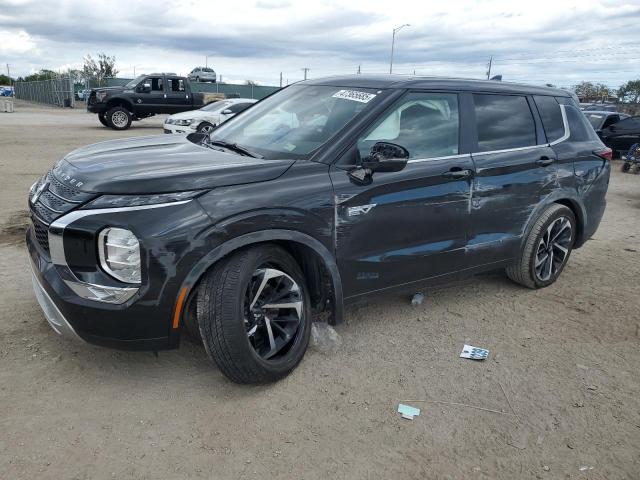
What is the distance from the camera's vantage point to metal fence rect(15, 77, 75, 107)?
38.2m

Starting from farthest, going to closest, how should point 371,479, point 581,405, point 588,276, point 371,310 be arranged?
1. point 588,276
2. point 371,310
3. point 581,405
4. point 371,479

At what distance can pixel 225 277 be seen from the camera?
296 centimetres

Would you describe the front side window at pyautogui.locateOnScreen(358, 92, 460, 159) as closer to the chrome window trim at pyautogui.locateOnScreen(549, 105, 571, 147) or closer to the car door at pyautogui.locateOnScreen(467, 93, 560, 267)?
the car door at pyautogui.locateOnScreen(467, 93, 560, 267)

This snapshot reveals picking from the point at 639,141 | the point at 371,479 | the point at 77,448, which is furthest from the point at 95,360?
the point at 639,141

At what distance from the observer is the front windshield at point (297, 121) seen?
3598mm

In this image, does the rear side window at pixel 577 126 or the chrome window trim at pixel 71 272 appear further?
the rear side window at pixel 577 126

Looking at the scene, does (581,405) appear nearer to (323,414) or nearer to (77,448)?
(323,414)

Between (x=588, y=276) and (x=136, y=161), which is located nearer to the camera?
(x=136, y=161)

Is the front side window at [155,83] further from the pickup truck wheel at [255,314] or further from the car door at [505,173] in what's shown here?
the pickup truck wheel at [255,314]

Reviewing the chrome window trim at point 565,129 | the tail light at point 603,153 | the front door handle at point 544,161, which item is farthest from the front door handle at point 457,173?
the tail light at point 603,153

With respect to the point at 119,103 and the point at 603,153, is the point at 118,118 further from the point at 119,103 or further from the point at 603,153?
the point at 603,153

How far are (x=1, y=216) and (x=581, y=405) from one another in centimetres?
632

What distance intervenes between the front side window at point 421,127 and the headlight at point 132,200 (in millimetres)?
1247

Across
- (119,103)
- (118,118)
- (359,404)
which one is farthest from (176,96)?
(359,404)
